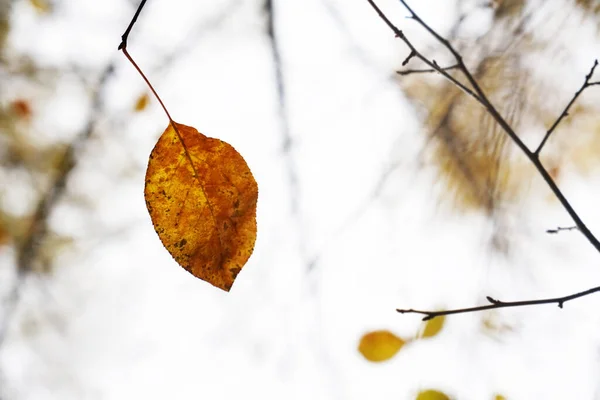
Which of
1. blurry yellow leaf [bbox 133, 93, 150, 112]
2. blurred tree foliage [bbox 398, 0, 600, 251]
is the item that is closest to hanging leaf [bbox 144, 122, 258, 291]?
blurry yellow leaf [bbox 133, 93, 150, 112]

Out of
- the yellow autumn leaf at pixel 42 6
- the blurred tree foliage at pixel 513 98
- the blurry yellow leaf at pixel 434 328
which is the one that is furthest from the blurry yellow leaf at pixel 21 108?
the blurry yellow leaf at pixel 434 328

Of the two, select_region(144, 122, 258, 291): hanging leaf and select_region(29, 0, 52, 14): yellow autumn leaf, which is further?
select_region(29, 0, 52, 14): yellow autumn leaf

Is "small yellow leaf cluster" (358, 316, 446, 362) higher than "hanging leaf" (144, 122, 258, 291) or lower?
lower

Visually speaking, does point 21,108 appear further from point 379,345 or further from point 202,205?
point 379,345

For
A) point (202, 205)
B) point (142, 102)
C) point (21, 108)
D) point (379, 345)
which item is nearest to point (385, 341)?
point (379, 345)

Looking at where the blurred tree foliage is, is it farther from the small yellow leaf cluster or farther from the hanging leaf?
the hanging leaf

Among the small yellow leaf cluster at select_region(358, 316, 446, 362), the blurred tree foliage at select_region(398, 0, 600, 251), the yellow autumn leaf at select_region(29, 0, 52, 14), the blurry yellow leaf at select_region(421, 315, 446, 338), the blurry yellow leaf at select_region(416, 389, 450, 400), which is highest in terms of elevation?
the yellow autumn leaf at select_region(29, 0, 52, 14)
